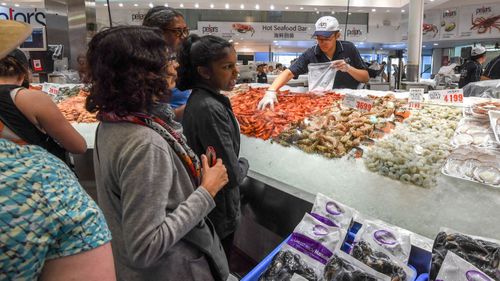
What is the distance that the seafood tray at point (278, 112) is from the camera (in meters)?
2.30

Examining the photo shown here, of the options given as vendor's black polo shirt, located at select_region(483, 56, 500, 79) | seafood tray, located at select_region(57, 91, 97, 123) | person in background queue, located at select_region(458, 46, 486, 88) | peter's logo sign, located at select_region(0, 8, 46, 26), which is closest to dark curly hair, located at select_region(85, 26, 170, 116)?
seafood tray, located at select_region(57, 91, 97, 123)

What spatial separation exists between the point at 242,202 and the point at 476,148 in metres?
1.26

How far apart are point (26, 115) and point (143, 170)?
1356 mm

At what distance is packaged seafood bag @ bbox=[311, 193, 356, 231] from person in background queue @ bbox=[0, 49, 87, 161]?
1564mm

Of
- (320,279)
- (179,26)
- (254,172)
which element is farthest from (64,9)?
(320,279)

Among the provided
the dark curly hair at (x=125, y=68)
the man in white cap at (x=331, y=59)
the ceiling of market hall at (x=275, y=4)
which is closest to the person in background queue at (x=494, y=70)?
the man in white cap at (x=331, y=59)

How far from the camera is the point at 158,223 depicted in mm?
1019

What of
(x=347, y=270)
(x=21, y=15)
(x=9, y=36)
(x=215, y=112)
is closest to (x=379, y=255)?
(x=347, y=270)

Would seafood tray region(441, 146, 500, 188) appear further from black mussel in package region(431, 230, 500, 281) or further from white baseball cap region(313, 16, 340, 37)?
white baseball cap region(313, 16, 340, 37)

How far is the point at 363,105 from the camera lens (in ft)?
6.97

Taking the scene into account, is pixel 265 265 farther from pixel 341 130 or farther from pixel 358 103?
pixel 358 103

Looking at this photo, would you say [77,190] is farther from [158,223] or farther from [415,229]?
[415,229]

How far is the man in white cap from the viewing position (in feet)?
9.21

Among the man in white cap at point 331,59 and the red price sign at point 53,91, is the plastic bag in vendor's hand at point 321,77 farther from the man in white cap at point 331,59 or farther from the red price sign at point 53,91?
the red price sign at point 53,91
